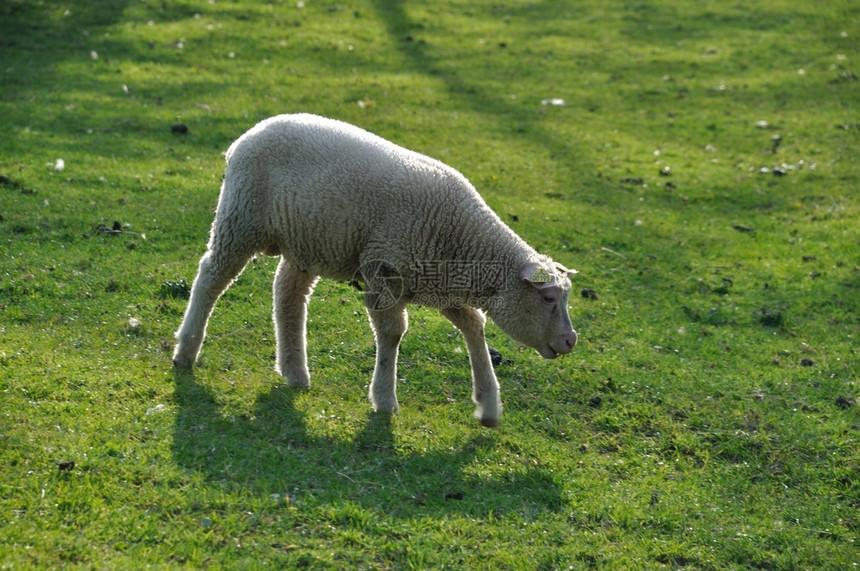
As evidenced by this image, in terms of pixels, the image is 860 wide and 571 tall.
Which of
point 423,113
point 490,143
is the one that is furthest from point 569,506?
point 423,113

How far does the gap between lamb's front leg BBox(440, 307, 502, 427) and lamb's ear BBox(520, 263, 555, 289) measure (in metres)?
0.74

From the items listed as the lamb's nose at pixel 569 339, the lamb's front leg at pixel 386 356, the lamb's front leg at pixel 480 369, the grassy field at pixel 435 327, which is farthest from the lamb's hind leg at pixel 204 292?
the lamb's nose at pixel 569 339

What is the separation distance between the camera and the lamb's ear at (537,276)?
675 cm

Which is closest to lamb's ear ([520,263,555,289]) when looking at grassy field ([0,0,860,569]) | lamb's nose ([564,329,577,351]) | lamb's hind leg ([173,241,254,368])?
lamb's nose ([564,329,577,351])

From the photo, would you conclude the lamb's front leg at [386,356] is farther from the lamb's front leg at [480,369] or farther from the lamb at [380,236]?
the lamb's front leg at [480,369]

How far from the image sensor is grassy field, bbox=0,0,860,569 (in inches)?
225

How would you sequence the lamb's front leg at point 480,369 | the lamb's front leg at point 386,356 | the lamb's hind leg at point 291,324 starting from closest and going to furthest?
the lamb's front leg at point 386,356
the lamb's front leg at point 480,369
the lamb's hind leg at point 291,324

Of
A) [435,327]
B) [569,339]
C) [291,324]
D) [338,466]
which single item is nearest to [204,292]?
→ [291,324]

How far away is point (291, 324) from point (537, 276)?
2.20m

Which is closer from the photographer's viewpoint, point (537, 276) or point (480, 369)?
point (537, 276)

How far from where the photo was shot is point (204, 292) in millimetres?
7281

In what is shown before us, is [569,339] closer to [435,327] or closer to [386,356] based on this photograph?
[386,356]

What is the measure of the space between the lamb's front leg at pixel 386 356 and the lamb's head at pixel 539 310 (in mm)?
792

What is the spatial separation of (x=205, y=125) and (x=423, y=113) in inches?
147
